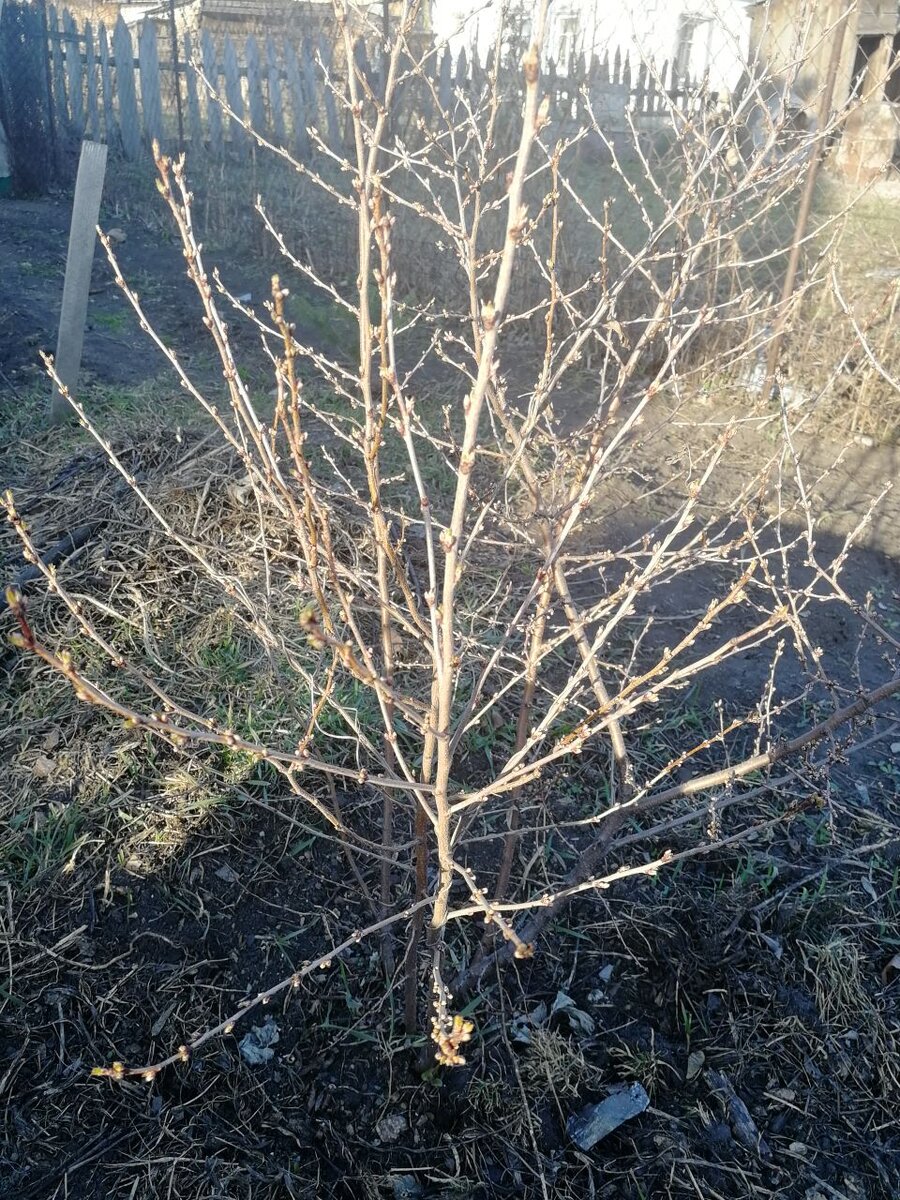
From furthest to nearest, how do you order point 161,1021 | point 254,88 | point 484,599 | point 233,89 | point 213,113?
1. point 254,88
2. point 233,89
3. point 213,113
4. point 484,599
5. point 161,1021

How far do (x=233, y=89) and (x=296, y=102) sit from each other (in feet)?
2.59

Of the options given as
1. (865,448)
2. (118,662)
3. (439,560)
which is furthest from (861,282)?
(118,662)

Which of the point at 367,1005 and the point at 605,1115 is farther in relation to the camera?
the point at 367,1005

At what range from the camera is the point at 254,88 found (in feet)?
35.8

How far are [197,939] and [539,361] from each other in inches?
198

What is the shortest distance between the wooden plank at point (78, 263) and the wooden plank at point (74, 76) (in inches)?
309

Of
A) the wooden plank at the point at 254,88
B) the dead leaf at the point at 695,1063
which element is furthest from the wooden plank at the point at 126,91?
the dead leaf at the point at 695,1063

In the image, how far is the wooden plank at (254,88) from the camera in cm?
1077

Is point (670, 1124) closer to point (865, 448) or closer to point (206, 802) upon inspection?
point (206, 802)

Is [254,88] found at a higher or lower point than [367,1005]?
higher

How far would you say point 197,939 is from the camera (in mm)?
2547

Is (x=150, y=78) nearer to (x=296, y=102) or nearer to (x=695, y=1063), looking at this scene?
(x=296, y=102)

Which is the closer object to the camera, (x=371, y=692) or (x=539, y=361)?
(x=371, y=692)

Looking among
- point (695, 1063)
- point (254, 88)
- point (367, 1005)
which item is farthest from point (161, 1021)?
point (254, 88)
